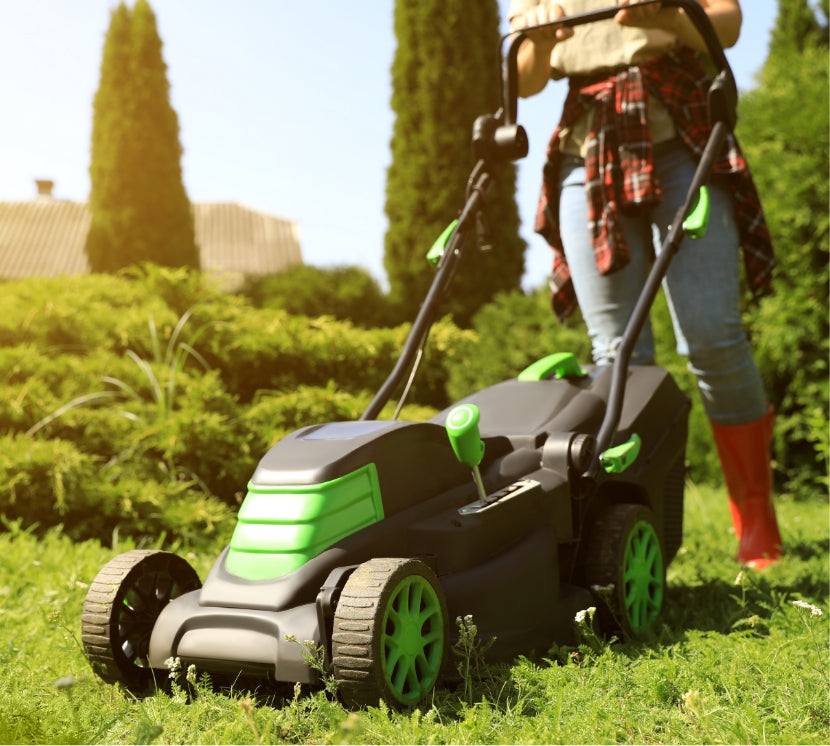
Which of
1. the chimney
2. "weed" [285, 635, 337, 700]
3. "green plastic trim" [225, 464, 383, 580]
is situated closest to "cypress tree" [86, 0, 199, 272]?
"green plastic trim" [225, 464, 383, 580]

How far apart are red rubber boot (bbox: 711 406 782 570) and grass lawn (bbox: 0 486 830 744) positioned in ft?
2.20

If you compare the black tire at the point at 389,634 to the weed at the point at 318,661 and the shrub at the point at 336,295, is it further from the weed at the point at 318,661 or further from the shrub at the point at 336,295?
the shrub at the point at 336,295

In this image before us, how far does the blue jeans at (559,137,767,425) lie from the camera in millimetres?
2615

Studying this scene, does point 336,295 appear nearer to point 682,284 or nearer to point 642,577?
point 682,284

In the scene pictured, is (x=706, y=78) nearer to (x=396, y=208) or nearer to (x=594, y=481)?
(x=594, y=481)

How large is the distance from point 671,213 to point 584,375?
0.54 metres

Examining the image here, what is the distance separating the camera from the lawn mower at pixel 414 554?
5.16 ft

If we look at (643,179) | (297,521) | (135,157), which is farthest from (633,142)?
(135,157)

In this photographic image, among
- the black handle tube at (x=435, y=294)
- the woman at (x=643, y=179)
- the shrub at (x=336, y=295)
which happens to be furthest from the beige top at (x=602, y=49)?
the shrub at (x=336, y=295)

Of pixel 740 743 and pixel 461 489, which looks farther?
pixel 461 489

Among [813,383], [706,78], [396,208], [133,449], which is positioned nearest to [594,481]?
[706,78]

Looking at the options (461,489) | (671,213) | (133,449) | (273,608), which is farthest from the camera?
(133,449)

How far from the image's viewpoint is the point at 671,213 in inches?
104

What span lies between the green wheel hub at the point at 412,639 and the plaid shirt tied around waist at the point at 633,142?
1301 millimetres
